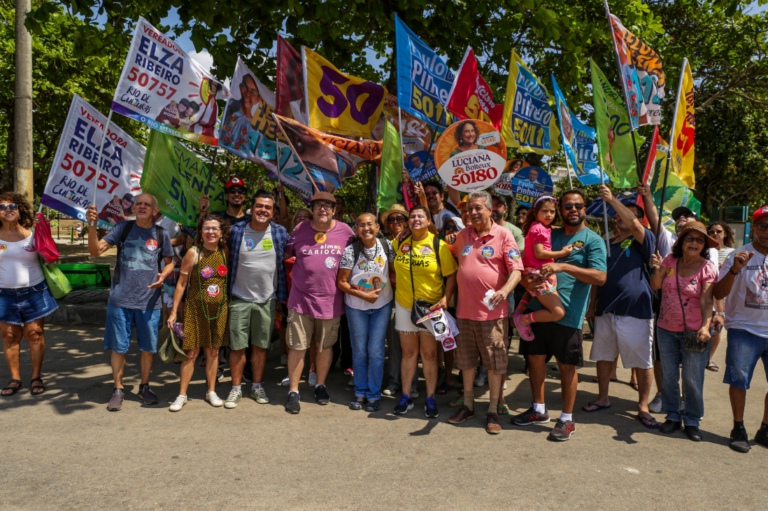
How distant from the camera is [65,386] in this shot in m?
5.09

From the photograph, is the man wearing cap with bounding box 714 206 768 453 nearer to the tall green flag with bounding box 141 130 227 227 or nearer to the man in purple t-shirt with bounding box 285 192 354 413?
the man in purple t-shirt with bounding box 285 192 354 413

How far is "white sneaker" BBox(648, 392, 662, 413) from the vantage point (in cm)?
477

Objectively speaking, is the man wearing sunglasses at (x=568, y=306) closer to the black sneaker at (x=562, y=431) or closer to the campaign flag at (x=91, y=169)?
the black sneaker at (x=562, y=431)

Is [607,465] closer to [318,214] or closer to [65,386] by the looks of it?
[318,214]

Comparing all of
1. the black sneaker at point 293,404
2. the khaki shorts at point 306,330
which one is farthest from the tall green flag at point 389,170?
the black sneaker at point 293,404

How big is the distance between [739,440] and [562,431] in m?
1.38

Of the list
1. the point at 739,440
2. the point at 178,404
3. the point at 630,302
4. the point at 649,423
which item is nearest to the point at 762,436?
the point at 739,440

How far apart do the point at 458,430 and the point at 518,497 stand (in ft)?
3.66

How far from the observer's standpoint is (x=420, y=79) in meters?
5.55

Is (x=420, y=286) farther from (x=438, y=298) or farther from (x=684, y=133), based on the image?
(x=684, y=133)

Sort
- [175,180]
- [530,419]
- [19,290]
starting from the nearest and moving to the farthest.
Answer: [530,419]
[19,290]
[175,180]

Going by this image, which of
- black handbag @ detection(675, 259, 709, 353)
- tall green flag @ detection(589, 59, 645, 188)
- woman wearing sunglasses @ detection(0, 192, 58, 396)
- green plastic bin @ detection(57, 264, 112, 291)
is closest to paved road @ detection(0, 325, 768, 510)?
woman wearing sunglasses @ detection(0, 192, 58, 396)

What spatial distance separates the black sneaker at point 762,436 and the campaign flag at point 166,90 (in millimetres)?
5951

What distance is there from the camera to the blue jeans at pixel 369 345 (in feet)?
15.6
